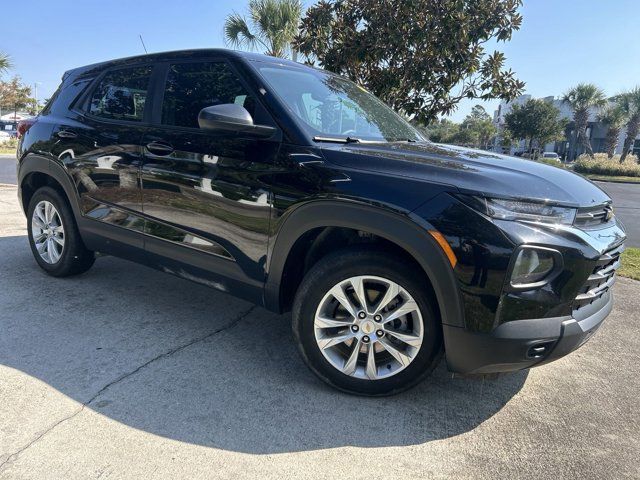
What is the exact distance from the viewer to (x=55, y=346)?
10.3 feet

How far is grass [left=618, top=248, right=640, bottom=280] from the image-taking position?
5492mm

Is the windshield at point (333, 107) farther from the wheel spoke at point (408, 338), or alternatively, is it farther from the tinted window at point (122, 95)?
the wheel spoke at point (408, 338)

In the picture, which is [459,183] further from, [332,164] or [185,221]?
[185,221]

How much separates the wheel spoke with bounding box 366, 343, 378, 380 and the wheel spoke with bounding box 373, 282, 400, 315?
Answer: 21cm

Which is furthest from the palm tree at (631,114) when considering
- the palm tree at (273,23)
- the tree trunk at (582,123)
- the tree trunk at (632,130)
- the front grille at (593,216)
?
the front grille at (593,216)

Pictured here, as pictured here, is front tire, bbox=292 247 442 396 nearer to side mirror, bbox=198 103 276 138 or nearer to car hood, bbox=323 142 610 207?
car hood, bbox=323 142 610 207

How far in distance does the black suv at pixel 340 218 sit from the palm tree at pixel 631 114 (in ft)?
149

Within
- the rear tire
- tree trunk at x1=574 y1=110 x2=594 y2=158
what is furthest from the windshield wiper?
tree trunk at x1=574 y1=110 x2=594 y2=158

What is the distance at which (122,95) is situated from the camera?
3.81 meters

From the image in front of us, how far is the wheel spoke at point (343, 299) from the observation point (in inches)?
102

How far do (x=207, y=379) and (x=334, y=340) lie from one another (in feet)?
2.63

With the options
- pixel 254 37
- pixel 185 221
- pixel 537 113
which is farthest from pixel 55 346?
pixel 537 113

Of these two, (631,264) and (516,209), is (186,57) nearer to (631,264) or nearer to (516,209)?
(516,209)

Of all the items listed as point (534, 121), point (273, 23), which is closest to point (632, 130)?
point (534, 121)
